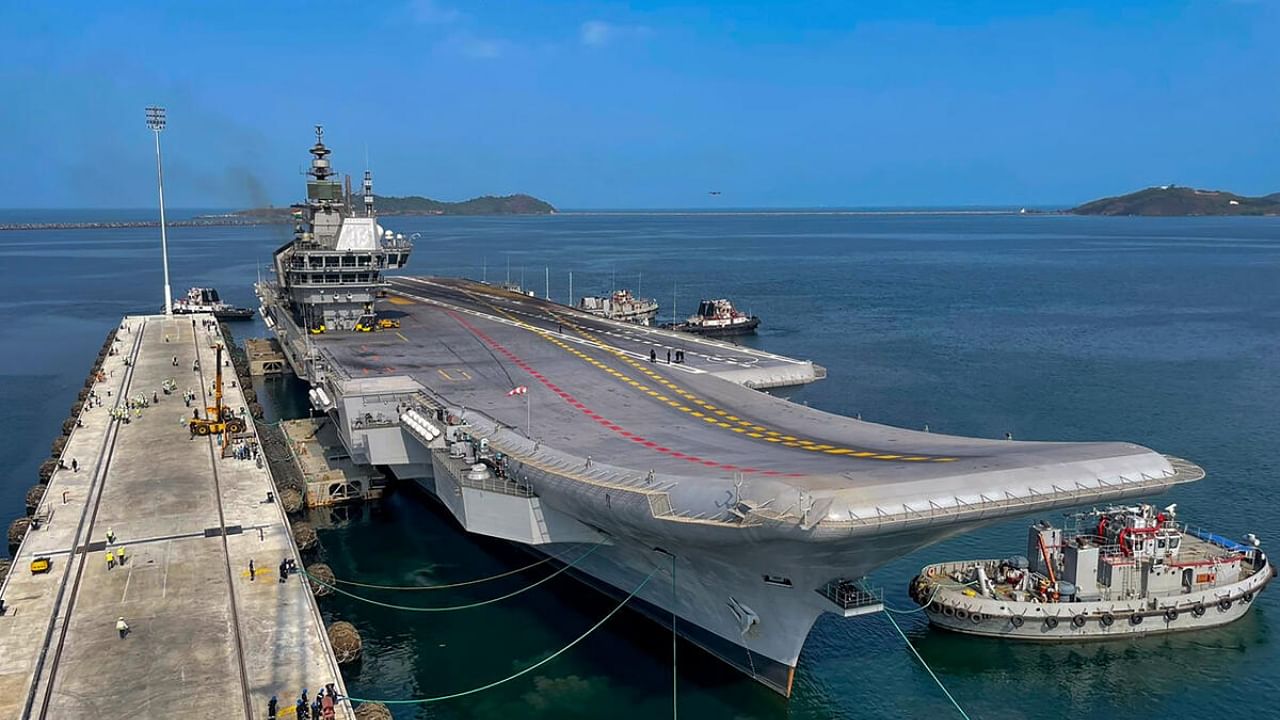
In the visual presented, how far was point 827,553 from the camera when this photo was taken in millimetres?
15641

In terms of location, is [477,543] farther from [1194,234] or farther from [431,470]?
[1194,234]

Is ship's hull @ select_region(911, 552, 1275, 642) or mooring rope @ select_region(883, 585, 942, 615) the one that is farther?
mooring rope @ select_region(883, 585, 942, 615)

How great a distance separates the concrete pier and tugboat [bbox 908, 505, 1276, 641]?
14374 millimetres

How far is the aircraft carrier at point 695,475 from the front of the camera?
15.6 meters

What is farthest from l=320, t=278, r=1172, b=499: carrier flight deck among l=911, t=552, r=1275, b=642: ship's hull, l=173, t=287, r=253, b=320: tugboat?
l=173, t=287, r=253, b=320: tugboat

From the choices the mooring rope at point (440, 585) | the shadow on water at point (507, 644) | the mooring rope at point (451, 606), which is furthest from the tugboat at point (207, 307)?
the mooring rope at point (451, 606)

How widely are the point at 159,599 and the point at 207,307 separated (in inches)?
2507

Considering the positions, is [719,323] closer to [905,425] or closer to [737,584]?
[905,425]

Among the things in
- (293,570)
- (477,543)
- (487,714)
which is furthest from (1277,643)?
(293,570)

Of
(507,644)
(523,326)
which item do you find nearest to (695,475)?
(507,644)

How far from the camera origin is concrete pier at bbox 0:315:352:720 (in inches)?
640

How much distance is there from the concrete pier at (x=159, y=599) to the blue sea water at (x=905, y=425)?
254cm

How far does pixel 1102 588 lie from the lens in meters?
22.4

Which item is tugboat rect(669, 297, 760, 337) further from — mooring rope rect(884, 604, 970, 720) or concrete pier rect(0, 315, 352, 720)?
mooring rope rect(884, 604, 970, 720)
